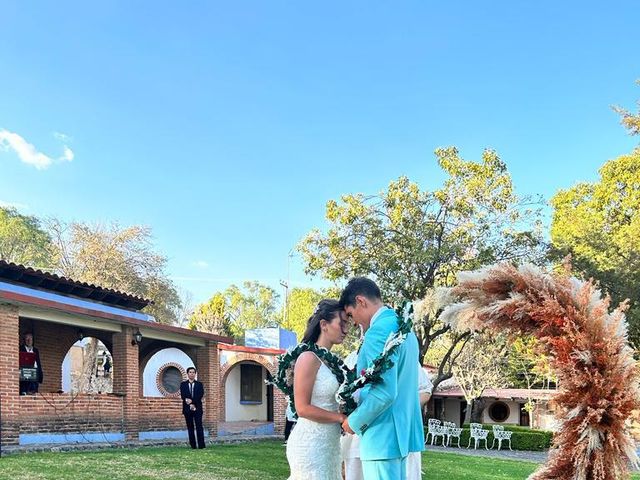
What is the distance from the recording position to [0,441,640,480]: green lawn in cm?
805

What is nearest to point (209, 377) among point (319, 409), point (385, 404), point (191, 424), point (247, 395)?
point (191, 424)

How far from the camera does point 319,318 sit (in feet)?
12.2

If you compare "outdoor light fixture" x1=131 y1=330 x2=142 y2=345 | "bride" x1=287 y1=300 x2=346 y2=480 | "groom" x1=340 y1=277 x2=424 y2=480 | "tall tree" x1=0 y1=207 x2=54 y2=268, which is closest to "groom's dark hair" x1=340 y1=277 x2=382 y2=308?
"groom" x1=340 y1=277 x2=424 y2=480

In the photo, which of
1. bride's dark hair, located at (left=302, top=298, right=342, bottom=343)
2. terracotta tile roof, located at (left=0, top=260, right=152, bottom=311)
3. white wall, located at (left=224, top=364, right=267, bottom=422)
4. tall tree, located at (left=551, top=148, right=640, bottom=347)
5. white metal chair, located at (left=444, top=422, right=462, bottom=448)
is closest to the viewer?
bride's dark hair, located at (left=302, top=298, right=342, bottom=343)

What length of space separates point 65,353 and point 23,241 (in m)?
22.1

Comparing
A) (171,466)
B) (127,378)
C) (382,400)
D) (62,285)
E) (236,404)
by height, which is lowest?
(236,404)

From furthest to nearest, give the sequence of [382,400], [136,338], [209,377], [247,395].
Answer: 1. [247,395]
2. [209,377]
3. [136,338]
4. [382,400]

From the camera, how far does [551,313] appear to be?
2.83 meters

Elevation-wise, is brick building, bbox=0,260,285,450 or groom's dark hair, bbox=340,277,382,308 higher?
groom's dark hair, bbox=340,277,382,308

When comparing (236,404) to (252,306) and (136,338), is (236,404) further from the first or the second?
(252,306)

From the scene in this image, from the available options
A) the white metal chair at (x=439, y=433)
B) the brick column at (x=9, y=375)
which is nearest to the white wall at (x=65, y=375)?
the brick column at (x=9, y=375)

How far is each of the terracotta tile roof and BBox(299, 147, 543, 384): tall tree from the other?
6670 mm

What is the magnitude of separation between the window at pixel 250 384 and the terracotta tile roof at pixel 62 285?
1016 cm

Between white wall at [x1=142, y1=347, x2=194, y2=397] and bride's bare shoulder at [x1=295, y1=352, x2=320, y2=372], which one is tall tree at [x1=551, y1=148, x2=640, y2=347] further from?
bride's bare shoulder at [x1=295, y1=352, x2=320, y2=372]
